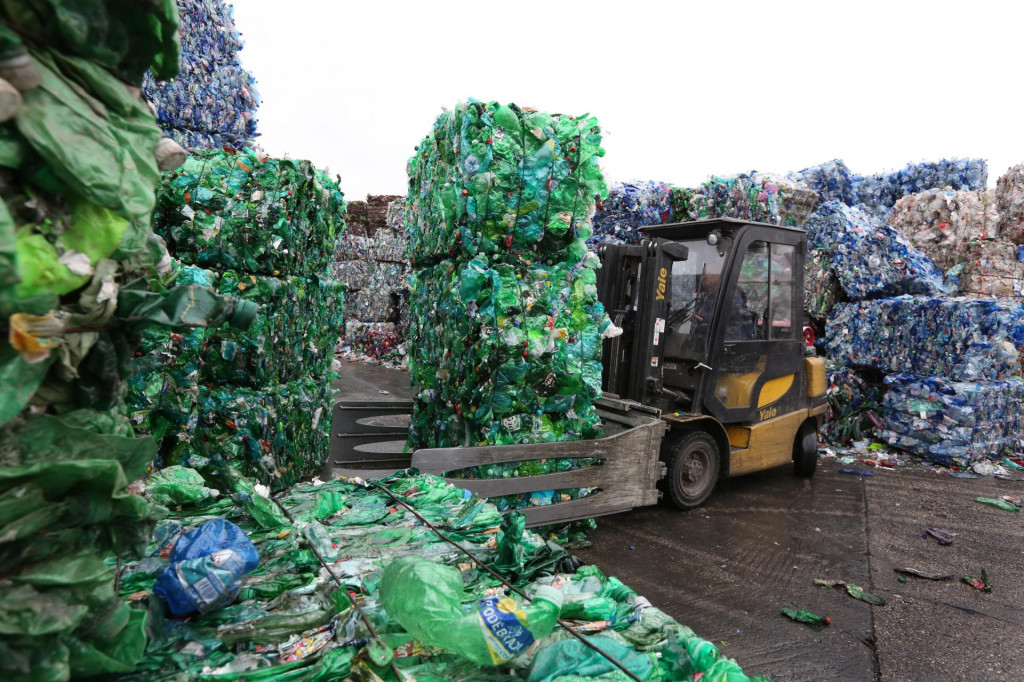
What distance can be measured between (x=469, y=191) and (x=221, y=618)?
3029 mm

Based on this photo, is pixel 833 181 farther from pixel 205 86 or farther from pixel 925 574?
pixel 205 86

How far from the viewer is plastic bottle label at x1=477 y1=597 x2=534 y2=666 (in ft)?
4.81

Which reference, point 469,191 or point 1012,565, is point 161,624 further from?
point 1012,565

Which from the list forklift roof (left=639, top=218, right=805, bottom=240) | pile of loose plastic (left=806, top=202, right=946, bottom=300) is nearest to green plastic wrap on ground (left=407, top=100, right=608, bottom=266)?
forklift roof (left=639, top=218, right=805, bottom=240)

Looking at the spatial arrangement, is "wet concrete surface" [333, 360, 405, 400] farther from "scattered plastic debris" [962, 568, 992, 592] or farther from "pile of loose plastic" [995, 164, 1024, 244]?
"pile of loose plastic" [995, 164, 1024, 244]

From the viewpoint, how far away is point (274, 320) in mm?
3941

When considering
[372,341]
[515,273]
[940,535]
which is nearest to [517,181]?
[515,273]

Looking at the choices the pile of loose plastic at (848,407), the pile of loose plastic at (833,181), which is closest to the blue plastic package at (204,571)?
the pile of loose plastic at (848,407)

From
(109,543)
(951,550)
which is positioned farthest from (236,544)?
(951,550)

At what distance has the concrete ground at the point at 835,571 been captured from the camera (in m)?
3.29

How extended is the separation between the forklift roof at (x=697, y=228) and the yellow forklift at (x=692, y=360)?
0.04 ft

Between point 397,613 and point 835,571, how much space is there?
155 inches

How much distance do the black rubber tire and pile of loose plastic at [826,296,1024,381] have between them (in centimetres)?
241

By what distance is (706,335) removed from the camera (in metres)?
5.26
